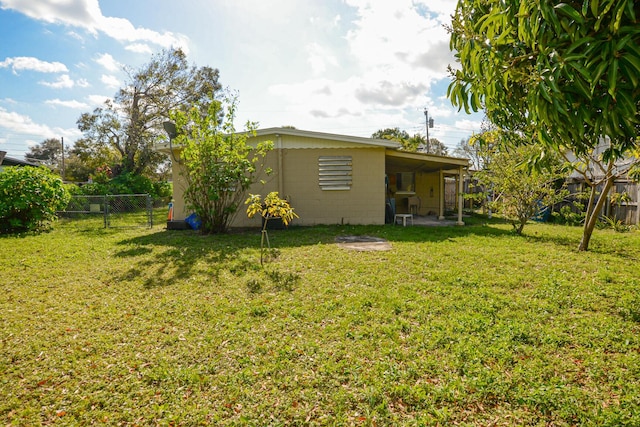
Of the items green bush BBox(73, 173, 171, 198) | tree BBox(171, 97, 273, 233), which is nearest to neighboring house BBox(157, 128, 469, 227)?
tree BBox(171, 97, 273, 233)

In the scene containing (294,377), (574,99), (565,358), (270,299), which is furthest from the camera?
(270,299)

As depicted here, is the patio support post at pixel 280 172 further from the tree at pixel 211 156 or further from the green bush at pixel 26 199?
the green bush at pixel 26 199

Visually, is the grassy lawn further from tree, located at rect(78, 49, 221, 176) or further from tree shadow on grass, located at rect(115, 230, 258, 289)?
tree, located at rect(78, 49, 221, 176)

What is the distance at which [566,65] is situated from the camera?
5.20 feet

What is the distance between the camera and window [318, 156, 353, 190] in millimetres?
10148

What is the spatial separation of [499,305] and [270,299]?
279 centimetres

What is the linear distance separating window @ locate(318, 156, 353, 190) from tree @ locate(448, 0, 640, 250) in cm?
799

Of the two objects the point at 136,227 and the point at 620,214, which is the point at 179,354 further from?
the point at 620,214

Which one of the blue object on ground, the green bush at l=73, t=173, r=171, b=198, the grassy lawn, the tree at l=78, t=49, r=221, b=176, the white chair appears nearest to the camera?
the grassy lawn

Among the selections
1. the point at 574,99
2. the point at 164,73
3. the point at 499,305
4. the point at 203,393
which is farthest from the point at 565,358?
the point at 164,73

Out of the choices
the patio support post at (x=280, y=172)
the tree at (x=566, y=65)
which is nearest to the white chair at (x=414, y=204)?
the patio support post at (x=280, y=172)

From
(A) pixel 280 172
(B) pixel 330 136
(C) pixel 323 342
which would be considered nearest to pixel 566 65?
(C) pixel 323 342

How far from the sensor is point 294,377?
251cm

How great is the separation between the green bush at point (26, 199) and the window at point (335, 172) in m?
8.10
